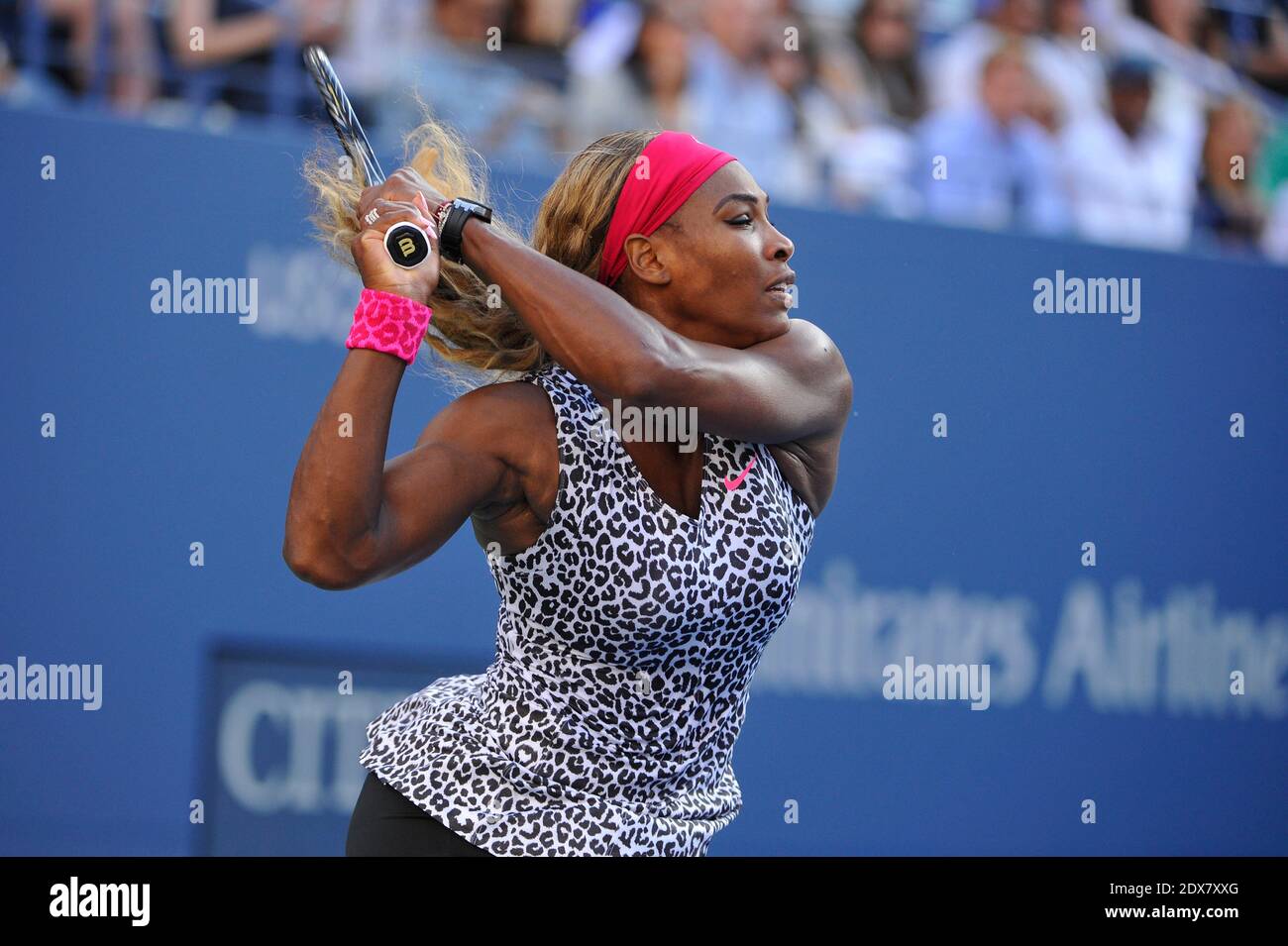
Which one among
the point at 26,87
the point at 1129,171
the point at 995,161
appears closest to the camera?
the point at 26,87

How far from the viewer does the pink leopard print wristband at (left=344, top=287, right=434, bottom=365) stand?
6.73ft

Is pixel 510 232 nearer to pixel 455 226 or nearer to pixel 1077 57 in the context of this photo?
pixel 455 226

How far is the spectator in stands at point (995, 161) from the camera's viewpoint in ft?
18.0

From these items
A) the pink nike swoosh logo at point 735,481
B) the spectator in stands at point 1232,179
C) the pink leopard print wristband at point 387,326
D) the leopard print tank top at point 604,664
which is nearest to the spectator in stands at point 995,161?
the spectator in stands at point 1232,179

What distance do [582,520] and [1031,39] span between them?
14.7 feet

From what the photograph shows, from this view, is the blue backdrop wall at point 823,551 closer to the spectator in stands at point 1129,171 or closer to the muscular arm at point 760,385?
the spectator in stands at point 1129,171

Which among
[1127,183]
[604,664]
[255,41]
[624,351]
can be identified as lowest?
[604,664]

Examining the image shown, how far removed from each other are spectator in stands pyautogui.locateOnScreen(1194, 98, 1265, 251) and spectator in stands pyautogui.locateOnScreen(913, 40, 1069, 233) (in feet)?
2.30

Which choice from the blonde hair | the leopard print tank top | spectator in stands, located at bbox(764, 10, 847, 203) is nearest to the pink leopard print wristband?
the leopard print tank top

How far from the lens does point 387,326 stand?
80.9 inches

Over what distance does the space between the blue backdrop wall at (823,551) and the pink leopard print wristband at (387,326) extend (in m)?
2.38

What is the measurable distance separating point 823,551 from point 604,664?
2.85m

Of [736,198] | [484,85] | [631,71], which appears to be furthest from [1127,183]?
[736,198]
